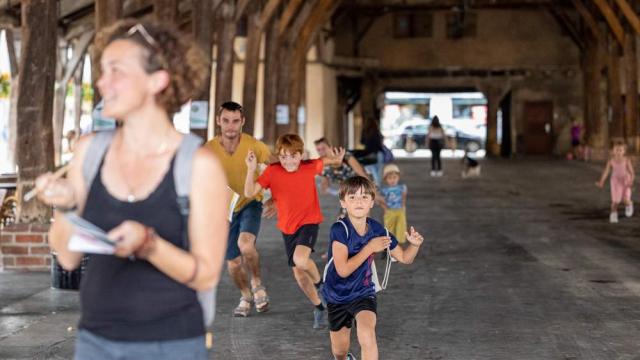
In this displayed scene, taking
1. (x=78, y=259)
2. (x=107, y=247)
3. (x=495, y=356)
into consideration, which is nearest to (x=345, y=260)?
(x=495, y=356)

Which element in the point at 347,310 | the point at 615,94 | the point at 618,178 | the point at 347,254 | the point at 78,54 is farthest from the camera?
the point at 615,94

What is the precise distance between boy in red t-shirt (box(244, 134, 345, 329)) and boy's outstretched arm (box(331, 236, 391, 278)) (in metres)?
2.14

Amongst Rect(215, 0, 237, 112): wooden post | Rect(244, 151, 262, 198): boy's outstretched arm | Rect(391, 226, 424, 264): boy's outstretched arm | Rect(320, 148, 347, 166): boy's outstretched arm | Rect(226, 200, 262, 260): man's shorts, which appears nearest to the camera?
Rect(391, 226, 424, 264): boy's outstretched arm

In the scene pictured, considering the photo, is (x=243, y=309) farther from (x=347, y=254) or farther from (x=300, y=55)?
(x=300, y=55)

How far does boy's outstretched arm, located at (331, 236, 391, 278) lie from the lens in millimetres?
5742

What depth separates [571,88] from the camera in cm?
4488

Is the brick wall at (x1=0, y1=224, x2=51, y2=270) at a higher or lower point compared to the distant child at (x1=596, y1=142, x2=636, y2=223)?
lower

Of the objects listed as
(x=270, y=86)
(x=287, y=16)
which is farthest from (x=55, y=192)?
(x=287, y=16)

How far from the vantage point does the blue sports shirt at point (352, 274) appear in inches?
233

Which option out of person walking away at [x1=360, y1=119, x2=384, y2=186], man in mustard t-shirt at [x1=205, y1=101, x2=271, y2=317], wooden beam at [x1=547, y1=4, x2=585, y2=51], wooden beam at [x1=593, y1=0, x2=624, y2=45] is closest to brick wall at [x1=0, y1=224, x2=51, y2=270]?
man in mustard t-shirt at [x1=205, y1=101, x2=271, y2=317]

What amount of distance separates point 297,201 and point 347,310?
232 centimetres

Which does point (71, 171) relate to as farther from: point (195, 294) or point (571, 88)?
point (571, 88)

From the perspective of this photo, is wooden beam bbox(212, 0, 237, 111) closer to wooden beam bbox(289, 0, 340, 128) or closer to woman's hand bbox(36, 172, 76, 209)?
wooden beam bbox(289, 0, 340, 128)

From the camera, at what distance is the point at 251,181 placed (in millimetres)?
7703
